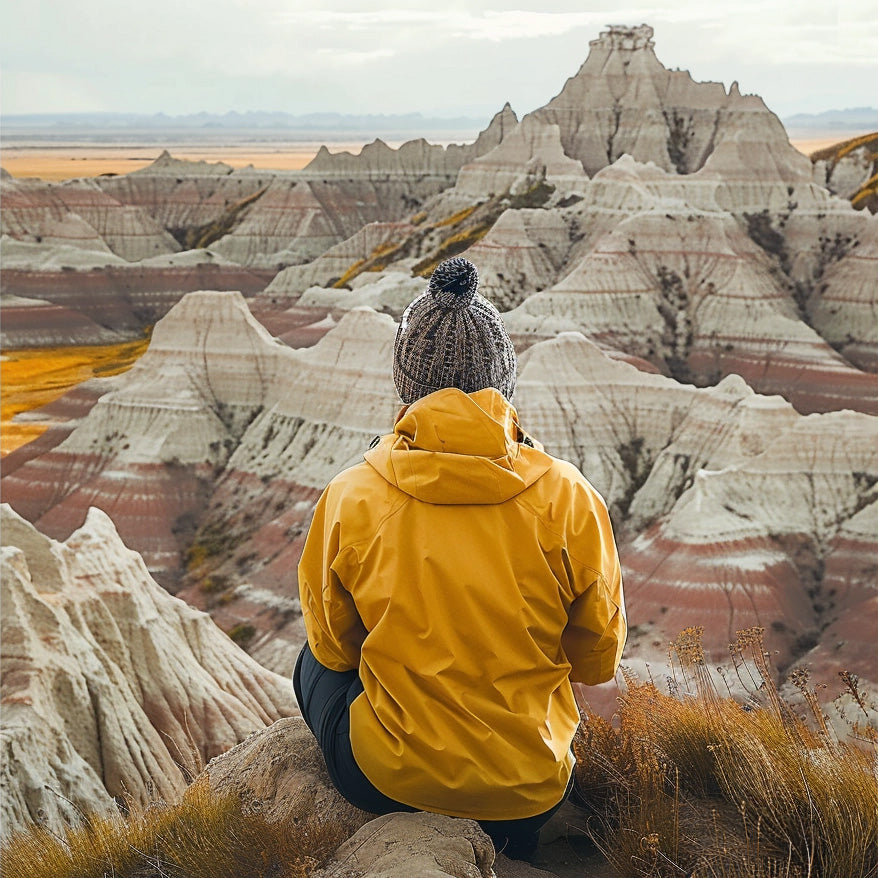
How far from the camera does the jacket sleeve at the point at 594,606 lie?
462 cm

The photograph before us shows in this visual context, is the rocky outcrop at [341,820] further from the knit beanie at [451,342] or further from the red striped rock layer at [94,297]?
the red striped rock layer at [94,297]

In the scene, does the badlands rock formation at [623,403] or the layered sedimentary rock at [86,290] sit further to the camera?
the layered sedimentary rock at [86,290]

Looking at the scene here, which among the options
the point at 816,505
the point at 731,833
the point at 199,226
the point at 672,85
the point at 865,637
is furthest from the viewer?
the point at 199,226

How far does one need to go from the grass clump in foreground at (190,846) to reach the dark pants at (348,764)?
0.34 meters

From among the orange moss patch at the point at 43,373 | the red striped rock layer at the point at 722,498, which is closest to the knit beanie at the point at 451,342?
the red striped rock layer at the point at 722,498

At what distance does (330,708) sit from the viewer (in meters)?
5.05

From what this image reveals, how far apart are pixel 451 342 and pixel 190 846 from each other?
3045 mm

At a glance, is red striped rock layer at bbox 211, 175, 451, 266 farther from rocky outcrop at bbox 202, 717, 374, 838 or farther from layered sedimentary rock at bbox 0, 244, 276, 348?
rocky outcrop at bbox 202, 717, 374, 838

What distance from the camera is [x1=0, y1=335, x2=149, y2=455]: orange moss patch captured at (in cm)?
5869

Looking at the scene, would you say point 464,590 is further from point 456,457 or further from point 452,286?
point 452,286

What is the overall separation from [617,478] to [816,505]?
7998mm

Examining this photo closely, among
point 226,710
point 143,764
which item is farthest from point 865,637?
point 143,764

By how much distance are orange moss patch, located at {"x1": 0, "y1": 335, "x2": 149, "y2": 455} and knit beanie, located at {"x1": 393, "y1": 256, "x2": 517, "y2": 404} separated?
177 feet

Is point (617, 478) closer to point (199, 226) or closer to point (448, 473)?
point (448, 473)
